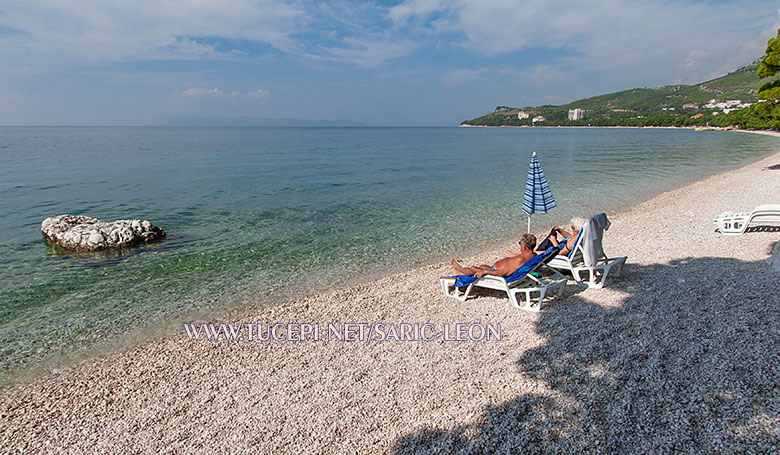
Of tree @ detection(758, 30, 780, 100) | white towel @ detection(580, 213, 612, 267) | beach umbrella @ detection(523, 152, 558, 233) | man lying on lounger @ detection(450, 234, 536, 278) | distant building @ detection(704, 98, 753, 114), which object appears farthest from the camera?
distant building @ detection(704, 98, 753, 114)

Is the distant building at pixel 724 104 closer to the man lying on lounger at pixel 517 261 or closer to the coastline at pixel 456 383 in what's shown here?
the man lying on lounger at pixel 517 261

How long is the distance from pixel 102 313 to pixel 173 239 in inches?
203

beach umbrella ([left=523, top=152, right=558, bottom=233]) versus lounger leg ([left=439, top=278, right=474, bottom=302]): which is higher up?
beach umbrella ([left=523, top=152, right=558, bottom=233])

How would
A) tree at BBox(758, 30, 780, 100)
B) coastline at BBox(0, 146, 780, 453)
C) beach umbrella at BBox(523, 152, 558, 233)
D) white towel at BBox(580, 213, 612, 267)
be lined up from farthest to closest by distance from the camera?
tree at BBox(758, 30, 780, 100) < beach umbrella at BBox(523, 152, 558, 233) < white towel at BBox(580, 213, 612, 267) < coastline at BBox(0, 146, 780, 453)

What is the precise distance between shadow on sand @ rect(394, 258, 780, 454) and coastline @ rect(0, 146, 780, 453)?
0.02 m

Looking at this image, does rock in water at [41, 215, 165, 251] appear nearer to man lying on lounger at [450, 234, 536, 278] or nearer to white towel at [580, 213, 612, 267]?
man lying on lounger at [450, 234, 536, 278]

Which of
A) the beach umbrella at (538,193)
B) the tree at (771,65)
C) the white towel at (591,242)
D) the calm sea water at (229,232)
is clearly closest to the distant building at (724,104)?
the calm sea water at (229,232)

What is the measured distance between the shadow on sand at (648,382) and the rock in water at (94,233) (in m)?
11.1

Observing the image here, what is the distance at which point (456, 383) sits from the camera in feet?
15.1

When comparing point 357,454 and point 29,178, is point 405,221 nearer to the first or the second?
point 357,454

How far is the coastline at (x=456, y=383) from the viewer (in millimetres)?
3840

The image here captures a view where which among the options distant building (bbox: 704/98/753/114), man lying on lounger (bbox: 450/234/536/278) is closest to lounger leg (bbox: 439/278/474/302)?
man lying on lounger (bbox: 450/234/536/278)

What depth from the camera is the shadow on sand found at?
3.56 metres

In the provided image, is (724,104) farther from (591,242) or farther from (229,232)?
(229,232)
